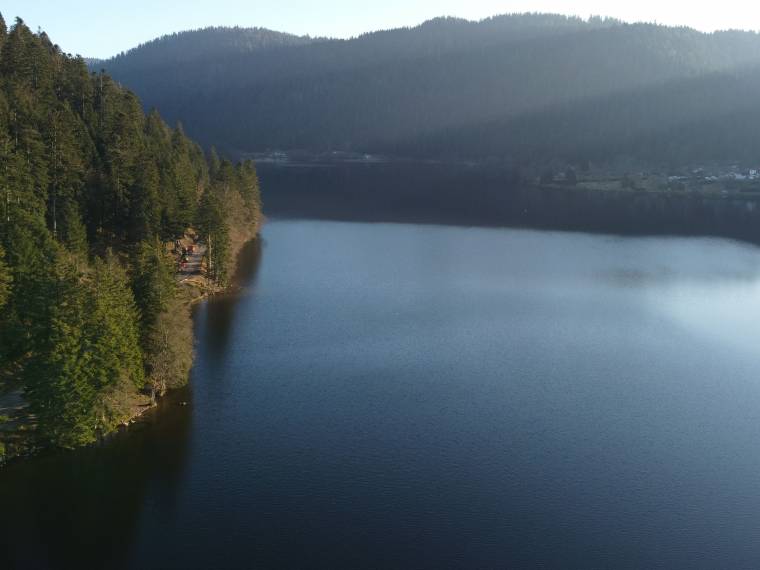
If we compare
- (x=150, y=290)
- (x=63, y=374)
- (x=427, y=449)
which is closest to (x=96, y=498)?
(x=63, y=374)

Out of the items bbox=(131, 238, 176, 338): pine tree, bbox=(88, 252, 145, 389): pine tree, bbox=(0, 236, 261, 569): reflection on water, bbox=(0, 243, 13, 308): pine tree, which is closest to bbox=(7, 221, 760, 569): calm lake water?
bbox=(0, 236, 261, 569): reflection on water

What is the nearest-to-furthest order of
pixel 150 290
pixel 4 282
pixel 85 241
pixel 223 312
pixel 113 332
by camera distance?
pixel 113 332, pixel 4 282, pixel 150 290, pixel 85 241, pixel 223 312

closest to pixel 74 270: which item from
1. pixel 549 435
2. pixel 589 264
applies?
pixel 549 435

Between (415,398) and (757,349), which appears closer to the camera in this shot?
(415,398)

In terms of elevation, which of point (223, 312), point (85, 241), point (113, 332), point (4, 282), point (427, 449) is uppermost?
point (85, 241)

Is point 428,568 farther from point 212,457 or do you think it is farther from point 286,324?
point 286,324

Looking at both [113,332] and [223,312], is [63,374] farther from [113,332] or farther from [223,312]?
[223,312]
